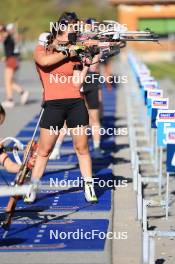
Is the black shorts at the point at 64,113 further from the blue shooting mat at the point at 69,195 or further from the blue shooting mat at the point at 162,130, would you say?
the blue shooting mat at the point at 162,130

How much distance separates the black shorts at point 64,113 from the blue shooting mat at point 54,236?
116cm

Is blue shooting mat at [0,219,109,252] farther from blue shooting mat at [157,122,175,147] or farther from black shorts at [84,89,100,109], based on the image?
black shorts at [84,89,100,109]

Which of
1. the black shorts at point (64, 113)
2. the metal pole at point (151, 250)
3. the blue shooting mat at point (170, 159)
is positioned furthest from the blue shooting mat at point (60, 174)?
the metal pole at point (151, 250)

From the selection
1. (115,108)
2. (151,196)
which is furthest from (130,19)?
(151,196)

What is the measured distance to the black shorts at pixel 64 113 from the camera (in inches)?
368

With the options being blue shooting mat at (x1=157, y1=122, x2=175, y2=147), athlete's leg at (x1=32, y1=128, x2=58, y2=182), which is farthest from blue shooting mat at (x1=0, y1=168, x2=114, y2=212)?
blue shooting mat at (x1=157, y1=122, x2=175, y2=147)

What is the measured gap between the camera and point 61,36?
9.16 m

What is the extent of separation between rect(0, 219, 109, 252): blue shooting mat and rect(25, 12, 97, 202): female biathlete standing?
0.77 m

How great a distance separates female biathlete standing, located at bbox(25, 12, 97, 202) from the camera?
9172mm

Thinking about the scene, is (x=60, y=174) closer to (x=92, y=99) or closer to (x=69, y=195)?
(x=69, y=195)

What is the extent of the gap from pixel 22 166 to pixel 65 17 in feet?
5.65

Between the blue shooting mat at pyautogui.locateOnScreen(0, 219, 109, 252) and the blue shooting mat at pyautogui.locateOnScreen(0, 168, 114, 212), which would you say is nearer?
the blue shooting mat at pyautogui.locateOnScreen(0, 219, 109, 252)

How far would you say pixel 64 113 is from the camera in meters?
9.40

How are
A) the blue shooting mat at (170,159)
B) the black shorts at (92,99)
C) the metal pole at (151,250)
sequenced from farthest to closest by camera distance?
the black shorts at (92,99) → the blue shooting mat at (170,159) → the metal pole at (151,250)
